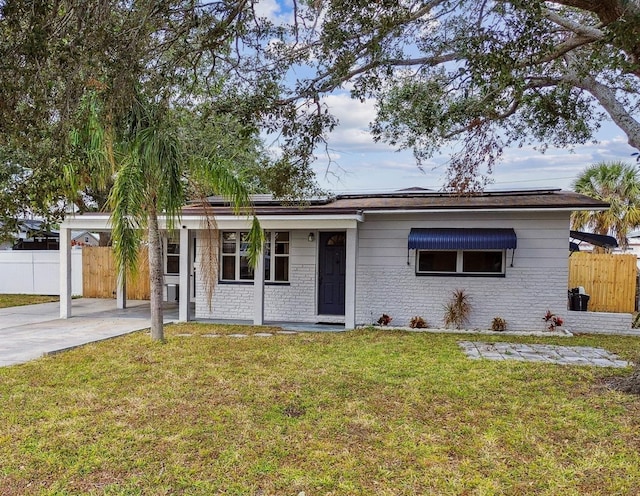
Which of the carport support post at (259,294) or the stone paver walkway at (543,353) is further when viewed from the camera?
the carport support post at (259,294)

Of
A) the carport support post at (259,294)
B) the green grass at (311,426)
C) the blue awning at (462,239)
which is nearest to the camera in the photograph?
the green grass at (311,426)

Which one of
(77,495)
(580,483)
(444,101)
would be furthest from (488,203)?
(77,495)

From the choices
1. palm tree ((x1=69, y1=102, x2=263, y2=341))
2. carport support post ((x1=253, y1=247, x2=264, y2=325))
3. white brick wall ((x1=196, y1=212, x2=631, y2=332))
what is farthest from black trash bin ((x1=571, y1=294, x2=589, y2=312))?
palm tree ((x1=69, y1=102, x2=263, y2=341))

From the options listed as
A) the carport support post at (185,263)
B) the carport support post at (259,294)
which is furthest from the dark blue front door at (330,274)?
the carport support post at (185,263)

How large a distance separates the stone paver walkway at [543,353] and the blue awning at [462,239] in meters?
2.20

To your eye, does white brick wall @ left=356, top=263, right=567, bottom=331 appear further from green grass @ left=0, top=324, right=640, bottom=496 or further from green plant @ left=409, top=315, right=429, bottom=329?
green grass @ left=0, top=324, right=640, bottom=496

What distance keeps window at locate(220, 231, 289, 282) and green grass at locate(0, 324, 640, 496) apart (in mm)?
4372

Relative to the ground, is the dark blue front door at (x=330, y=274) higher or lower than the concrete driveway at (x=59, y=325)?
higher

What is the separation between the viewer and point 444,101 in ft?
25.6

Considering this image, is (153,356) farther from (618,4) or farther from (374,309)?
(618,4)

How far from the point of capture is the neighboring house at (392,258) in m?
10.1

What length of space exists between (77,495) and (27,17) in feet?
12.2

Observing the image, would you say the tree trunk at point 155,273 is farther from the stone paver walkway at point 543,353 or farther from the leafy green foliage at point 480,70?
the stone paver walkway at point 543,353

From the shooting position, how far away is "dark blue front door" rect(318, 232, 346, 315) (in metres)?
11.6
